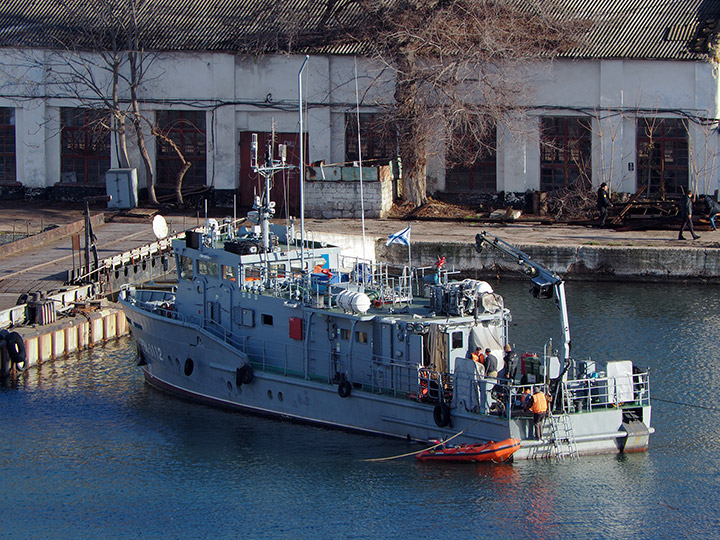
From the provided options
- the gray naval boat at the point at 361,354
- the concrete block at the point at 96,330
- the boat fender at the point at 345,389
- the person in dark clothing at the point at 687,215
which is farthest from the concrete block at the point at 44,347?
the person in dark clothing at the point at 687,215

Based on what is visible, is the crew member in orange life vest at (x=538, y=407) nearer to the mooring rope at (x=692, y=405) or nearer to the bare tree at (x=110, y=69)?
the mooring rope at (x=692, y=405)

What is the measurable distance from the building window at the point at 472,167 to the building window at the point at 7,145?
61.9 feet

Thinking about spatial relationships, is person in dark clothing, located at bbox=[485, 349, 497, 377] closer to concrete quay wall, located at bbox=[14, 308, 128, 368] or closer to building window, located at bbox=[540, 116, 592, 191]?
concrete quay wall, located at bbox=[14, 308, 128, 368]

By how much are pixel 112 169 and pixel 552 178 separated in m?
18.4

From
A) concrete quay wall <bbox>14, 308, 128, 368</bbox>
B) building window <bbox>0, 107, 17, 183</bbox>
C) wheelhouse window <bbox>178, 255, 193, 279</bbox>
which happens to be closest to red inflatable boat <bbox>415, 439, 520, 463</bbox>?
wheelhouse window <bbox>178, 255, 193, 279</bbox>

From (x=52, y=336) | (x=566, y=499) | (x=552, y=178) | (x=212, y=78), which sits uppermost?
(x=212, y=78)

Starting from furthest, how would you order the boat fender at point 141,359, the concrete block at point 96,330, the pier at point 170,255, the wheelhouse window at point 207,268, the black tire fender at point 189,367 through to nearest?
the pier at point 170,255 → the concrete block at point 96,330 → the boat fender at point 141,359 → the black tire fender at point 189,367 → the wheelhouse window at point 207,268

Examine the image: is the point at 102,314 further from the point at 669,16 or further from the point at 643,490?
the point at 669,16

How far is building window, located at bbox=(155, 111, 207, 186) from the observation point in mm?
47781

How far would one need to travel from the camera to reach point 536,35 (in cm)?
4525

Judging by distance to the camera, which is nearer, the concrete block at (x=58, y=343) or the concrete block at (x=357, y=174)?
the concrete block at (x=58, y=343)

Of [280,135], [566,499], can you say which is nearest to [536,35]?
[280,135]

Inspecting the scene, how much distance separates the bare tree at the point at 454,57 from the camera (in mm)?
43875

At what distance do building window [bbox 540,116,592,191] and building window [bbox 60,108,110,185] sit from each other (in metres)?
18.5
